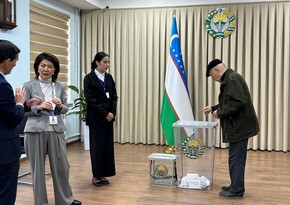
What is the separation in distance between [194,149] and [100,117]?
108 cm

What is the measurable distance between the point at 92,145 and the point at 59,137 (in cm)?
→ 92

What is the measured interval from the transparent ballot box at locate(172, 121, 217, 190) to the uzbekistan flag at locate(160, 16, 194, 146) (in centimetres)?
121

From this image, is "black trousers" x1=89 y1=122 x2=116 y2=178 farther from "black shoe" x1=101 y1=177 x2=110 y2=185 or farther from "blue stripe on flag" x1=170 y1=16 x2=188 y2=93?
"blue stripe on flag" x1=170 y1=16 x2=188 y2=93

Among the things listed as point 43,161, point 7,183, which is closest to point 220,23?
point 43,161

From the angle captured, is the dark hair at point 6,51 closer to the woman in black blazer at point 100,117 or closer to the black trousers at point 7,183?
the black trousers at point 7,183

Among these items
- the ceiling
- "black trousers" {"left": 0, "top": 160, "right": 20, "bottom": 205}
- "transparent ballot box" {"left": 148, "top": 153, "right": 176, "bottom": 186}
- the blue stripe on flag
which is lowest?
"transparent ballot box" {"left": 148, "top": 153, "right": 176, "bottom": 186}

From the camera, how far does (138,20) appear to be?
251 inches

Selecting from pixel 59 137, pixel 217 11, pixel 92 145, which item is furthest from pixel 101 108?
pixel 217 11

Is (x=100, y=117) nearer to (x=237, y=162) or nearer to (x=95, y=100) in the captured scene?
(x=95, y=100)

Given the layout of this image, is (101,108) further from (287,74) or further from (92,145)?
(287,74)

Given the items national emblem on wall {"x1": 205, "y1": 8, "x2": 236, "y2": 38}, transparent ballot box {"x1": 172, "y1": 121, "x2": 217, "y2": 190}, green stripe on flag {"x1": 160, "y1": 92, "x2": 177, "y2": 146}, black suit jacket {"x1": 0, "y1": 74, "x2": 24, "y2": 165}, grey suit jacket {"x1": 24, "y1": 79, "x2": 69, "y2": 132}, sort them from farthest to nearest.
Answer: national emblem on wall {"x1": 205, "y1": 8, "x2": 236, "y2": 38} < green stripe on flag {"x1": 160, "y1": 92, "x2": 177, "y2": 146} < transparent ballot box {"x1": 172, "y1": 121, "x2": 217, "y2": 190} < grey suit jacket {"x1": 24, "y1": 79, "x2": 69, "y2": 132} < black suit jacket {"x1": 0, "y1": 74, "x2": 24, "y2": 165}

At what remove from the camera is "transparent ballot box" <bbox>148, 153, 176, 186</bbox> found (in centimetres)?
392

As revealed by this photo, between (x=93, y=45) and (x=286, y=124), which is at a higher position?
(x=93, y=45)

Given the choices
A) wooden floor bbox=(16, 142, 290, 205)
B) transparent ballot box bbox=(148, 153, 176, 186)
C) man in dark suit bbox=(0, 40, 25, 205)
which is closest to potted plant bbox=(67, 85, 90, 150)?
wooden floor bbox=(16, 142, 290, 205)
